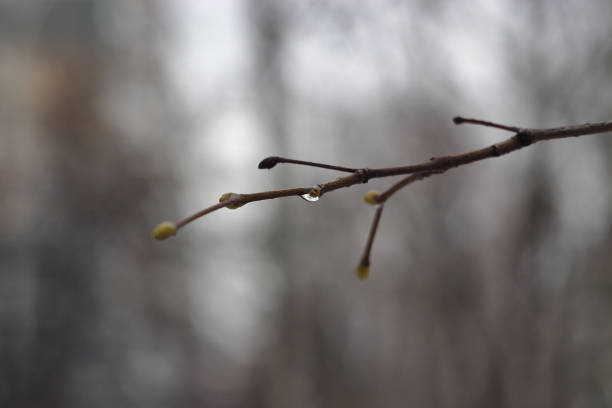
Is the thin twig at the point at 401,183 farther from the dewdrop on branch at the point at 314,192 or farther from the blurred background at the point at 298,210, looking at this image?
the blurred background at the point at 298,210

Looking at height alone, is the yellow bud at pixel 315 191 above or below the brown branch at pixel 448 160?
below

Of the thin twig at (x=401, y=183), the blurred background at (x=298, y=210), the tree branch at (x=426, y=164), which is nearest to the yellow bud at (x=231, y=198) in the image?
the tree branch at (x=426, y=164)

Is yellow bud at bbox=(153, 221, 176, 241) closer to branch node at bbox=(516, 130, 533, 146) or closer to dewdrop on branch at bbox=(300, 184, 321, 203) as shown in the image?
dewdrop on branch at bbox=(300, 184, 321, 203)

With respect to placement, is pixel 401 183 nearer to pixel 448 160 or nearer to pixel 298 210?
pixel 448 160

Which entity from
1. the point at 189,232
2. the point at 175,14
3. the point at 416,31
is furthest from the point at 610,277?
the point at 175,14

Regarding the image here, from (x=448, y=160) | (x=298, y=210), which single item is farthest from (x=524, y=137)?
(x=298, y=210)

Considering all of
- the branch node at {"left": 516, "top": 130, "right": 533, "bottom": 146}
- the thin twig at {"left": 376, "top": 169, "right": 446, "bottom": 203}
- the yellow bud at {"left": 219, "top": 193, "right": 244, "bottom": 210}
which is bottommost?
the yellow bud at {"left": 219, "top": 193, "right": 244, "bottom": 210}

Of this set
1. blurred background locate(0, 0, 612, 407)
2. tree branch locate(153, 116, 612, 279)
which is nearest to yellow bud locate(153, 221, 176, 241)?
tree branch locate(153, 116, 612, 279)

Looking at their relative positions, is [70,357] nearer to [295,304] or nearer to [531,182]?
[295,304]
